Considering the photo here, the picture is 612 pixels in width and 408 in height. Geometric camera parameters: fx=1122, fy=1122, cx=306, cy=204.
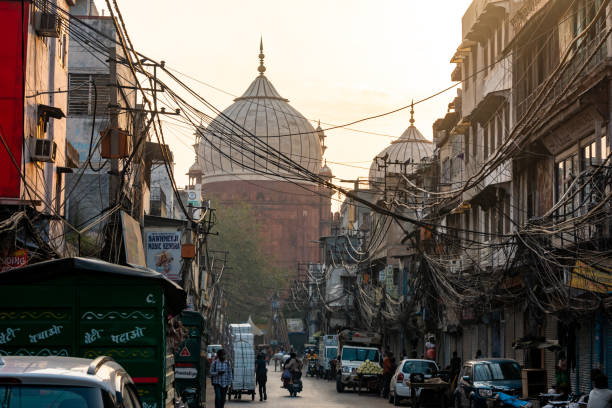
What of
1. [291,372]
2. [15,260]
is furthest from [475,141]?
[15,260]

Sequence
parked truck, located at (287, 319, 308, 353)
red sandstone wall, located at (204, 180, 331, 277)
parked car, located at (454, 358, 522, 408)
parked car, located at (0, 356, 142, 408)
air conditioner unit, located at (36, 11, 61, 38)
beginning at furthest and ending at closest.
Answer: red sandstone wall, located at (204, 180, 331, 277) → parked truck, located at (287, 319, 308, 353) → air conditioner unit, located at (36, 11, 61, 38) → parked car, located at (454, 358, 522, 408) → parked car, located at (0, 356, 142, 408)

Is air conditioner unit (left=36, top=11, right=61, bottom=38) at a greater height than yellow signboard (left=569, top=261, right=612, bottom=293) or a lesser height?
greater

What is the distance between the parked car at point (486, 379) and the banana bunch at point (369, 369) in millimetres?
14612

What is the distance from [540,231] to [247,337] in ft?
74.3

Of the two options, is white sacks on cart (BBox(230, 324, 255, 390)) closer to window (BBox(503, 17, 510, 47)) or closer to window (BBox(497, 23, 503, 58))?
window (BBox(497, 23, 503, 58))

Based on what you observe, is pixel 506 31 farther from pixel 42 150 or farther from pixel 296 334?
pixel 296 334

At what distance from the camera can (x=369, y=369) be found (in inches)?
1596

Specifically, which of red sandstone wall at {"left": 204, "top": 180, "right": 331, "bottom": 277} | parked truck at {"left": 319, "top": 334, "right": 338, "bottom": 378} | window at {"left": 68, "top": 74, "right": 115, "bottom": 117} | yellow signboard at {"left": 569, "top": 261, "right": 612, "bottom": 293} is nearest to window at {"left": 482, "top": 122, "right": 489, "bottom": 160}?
window at {"left": 68, "top": 74, "right": 115, "bottom": 117}

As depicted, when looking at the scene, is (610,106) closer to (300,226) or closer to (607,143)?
(607,143)

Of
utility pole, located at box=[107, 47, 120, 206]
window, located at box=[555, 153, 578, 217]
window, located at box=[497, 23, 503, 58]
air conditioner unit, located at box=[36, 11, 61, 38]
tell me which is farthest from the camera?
window, located at box=[497, 23, 503, 58]

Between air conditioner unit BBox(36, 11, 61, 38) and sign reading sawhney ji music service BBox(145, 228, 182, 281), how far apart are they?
1038 cm

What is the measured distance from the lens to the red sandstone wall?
122 m

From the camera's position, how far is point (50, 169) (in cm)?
2706

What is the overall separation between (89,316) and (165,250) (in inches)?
823
